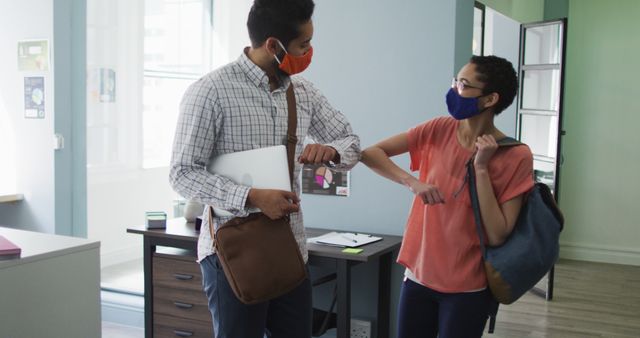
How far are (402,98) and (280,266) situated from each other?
71.6 inches

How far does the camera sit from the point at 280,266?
1568 millimetres

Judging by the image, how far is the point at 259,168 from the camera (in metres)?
1.55

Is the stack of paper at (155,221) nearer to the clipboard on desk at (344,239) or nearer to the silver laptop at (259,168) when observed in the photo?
the clipboard on desk at (344,239)

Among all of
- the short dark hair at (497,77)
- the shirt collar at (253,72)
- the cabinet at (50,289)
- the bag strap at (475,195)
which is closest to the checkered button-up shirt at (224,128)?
the shirt collar at (253,72)

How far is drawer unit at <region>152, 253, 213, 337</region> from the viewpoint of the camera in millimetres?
3129

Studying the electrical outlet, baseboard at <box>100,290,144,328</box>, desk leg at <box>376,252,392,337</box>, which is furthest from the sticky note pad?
baseboard at <box>100,290,144,328</box>

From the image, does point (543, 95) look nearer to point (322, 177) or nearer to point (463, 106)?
point (322, 177)

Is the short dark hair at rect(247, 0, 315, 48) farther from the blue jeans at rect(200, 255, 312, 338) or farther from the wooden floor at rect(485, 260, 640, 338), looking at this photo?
the wooden floor at rect(485, 260, 640, 338)

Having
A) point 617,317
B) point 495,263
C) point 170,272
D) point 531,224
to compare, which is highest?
point 531,224

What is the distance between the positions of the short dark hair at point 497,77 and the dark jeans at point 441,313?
21.8 inches

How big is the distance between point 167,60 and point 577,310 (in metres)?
3.29

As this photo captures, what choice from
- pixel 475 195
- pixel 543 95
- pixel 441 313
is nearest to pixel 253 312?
pixel 441 313

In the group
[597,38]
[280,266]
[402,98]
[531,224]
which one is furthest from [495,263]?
[597,38]

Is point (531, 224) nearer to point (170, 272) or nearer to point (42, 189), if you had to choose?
point (170, 272)
